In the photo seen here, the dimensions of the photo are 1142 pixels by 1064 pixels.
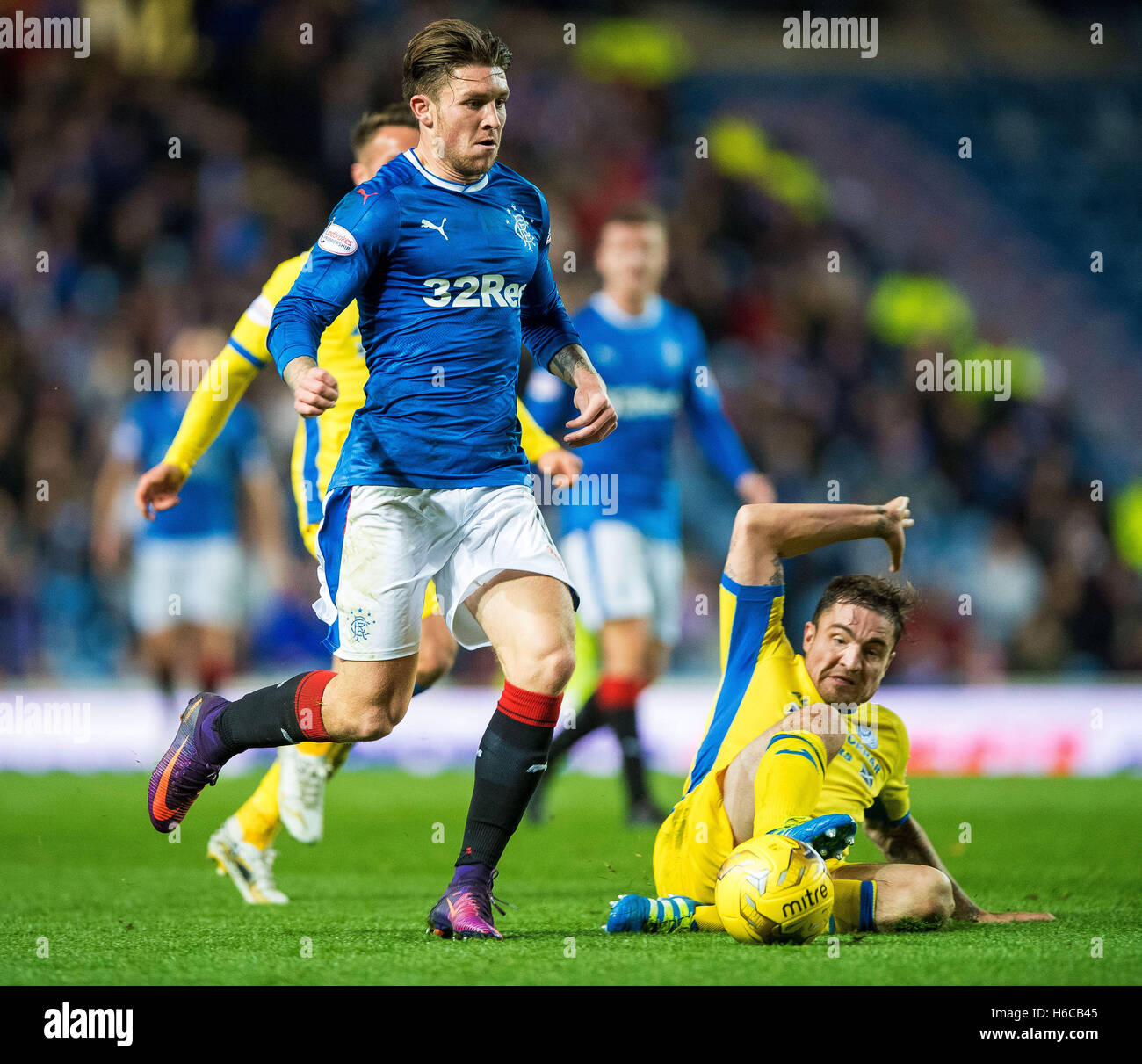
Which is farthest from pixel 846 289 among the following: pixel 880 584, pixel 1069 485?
pixel 880 584

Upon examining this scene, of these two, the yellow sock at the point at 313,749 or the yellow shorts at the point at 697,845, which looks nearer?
the yellow shorts at the point at 697,845

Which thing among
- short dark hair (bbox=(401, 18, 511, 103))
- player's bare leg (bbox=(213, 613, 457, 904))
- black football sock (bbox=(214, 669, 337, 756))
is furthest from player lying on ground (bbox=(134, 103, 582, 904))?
short dark hair (bbox=(401, 18, 511, 103))

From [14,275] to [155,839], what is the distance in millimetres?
6873

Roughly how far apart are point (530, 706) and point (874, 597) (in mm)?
932

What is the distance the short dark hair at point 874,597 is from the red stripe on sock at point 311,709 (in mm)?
1295

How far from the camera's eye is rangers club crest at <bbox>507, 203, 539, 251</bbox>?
3.88 m

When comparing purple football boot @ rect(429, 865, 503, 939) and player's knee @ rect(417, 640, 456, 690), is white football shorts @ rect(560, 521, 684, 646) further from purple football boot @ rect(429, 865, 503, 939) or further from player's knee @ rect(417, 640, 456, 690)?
purple football boot @ rect(429, 865, 503, 939)

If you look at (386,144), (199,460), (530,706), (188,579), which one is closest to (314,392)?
(530,706)

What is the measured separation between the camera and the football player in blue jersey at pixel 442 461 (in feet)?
12.1

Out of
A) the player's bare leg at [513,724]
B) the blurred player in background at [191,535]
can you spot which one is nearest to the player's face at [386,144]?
the player's bare leg at [513,724]

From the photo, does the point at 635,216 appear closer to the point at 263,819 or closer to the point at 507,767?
the point at 263,819

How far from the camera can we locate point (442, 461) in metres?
3.78

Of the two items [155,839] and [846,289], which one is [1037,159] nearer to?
[846,289]

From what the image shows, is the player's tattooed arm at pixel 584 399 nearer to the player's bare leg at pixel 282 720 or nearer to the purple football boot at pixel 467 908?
the player's bare leg at pixel 282 720
